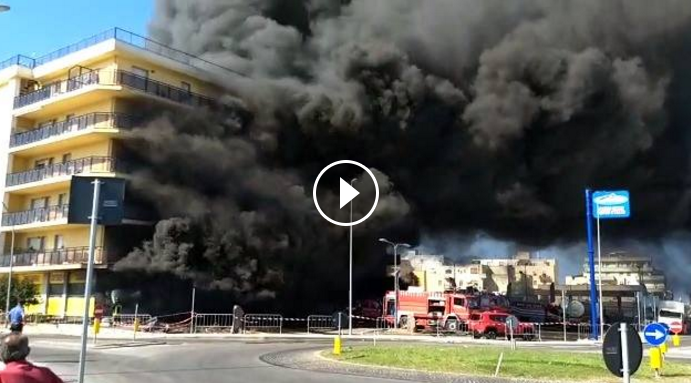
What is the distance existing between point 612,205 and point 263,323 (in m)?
22.1

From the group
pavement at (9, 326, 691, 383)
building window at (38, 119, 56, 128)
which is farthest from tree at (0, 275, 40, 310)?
pavement at (9, 326, 691, 383)

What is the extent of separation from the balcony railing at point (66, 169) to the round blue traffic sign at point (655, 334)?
3630 centimetres

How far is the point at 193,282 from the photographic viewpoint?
135 feet

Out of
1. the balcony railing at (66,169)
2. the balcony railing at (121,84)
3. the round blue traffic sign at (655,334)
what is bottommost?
the round blue traffic sign at (655,334)

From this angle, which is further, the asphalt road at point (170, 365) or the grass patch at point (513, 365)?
the grass patch at point (513, 365)

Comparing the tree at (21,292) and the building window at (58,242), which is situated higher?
the building window at (58,242)

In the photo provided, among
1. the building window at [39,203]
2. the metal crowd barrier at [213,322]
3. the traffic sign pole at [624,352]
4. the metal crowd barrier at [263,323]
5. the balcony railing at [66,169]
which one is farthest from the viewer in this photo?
the building window at [39,203]

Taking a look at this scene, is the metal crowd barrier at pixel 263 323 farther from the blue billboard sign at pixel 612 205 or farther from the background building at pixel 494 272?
the background building at pixel 494 272

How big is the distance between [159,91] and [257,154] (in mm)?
7725

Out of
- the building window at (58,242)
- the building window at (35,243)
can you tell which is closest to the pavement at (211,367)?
the building window at (58,242)

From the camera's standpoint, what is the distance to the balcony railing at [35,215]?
46781 millimetres

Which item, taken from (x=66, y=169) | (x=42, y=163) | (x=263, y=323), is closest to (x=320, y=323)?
(x=263, y=323)

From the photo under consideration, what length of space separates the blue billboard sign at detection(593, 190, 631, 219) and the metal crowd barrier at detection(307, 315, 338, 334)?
17896 mm

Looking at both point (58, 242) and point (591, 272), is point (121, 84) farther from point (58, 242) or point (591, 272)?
point (591, 272)
